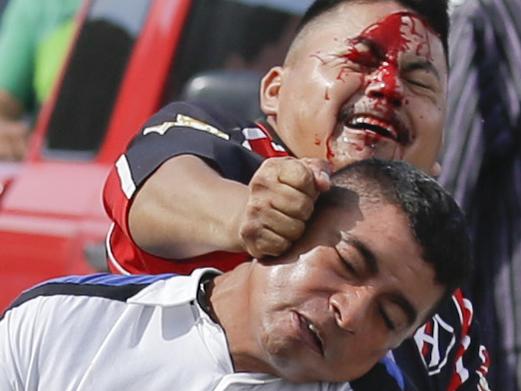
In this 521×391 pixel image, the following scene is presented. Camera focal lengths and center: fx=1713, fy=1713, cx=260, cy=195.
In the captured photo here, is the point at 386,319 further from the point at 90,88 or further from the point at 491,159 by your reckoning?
the point at 90,88

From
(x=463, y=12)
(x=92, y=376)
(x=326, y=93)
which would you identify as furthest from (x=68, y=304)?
(x=463, y=12)

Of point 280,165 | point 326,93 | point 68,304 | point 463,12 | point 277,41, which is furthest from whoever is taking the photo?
point 277,41

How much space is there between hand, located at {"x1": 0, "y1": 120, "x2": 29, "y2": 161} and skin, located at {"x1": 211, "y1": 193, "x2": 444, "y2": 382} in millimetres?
3093

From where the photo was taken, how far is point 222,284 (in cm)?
258

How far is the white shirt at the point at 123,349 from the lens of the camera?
8.18 ft

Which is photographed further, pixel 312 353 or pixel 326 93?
pixel 326 93

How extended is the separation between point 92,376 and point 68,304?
0.13 metres

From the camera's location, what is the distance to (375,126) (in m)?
2.82

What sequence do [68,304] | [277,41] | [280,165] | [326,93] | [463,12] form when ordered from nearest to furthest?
[280,165] → [68,304] → [326,93] → [463,12] → [277,41]

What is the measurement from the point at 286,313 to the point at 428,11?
2.58 ft

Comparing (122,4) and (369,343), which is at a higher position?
(369,343)

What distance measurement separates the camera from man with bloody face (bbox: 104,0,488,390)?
8.73 feet

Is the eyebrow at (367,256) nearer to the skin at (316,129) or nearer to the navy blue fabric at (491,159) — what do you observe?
the skin at (316,129)

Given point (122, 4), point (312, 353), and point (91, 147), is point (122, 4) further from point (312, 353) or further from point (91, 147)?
point (312, 353)
